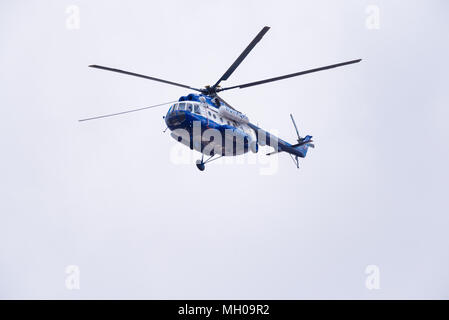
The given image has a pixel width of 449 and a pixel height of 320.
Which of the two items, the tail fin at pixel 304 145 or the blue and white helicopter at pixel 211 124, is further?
the tail fin at pixel 304 145

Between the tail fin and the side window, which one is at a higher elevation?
the side window

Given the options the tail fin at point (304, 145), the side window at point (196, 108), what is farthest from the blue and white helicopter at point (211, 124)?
the tail fin at point (304, 145)

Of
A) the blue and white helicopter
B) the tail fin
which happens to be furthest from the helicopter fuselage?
the tail fin

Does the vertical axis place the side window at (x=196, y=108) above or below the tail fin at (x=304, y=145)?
above

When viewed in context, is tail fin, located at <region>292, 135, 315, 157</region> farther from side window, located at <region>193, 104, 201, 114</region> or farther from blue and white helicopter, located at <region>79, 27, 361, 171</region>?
side window, located at <region>193, 104, 201, 114</region>

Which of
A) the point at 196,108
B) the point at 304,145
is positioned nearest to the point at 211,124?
the point at 196,108

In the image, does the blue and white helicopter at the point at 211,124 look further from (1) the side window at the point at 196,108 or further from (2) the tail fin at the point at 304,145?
(2) the tail fin at the point at 304,145

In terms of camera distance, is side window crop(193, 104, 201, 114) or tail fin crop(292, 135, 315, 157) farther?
tail fin crop(292, 135, 315, 157)

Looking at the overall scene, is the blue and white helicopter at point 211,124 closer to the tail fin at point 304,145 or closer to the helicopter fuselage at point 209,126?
the helicopter fuselage at point 209,126

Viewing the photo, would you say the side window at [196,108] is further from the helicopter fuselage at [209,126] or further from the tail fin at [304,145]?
the tail fin at [304,145]

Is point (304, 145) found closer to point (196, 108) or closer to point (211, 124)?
point (211, 124)

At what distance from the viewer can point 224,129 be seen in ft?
93.9
